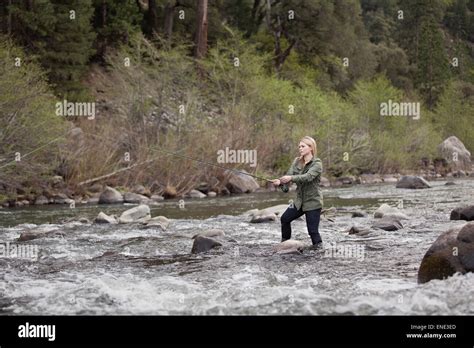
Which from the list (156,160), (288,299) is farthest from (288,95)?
(288,299)

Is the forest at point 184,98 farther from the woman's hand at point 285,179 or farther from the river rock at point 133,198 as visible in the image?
the woman's hand at point 285,179

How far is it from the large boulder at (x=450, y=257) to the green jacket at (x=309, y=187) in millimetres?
2473

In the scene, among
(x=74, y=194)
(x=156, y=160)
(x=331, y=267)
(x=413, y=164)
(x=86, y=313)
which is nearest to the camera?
(x=86, y=313)

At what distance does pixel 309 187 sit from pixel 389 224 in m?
3.44

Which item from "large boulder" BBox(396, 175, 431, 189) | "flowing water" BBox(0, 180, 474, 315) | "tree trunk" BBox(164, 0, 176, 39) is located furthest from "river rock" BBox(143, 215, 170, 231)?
"tree trunk" BBox(164, 0, 176, 39)

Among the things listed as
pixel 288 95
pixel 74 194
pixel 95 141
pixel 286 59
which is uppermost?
pixel 286 59

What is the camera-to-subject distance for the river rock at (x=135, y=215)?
53.0 ft

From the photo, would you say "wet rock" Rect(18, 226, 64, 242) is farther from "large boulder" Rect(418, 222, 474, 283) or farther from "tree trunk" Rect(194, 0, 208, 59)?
"tree trunk" Rect(194, 0, 208, 59)

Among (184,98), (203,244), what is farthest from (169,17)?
(203,244)

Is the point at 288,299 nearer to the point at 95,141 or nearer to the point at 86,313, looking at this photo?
the point at 86,313

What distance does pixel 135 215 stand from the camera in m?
16.7

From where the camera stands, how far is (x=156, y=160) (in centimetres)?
2570
